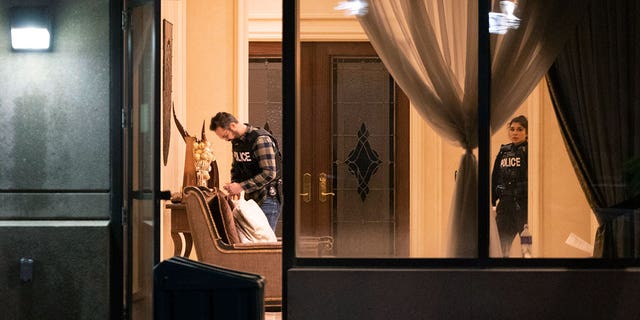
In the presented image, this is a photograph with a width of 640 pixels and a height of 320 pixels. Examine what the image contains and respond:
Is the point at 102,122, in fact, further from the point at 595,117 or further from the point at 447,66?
the point at 595,117

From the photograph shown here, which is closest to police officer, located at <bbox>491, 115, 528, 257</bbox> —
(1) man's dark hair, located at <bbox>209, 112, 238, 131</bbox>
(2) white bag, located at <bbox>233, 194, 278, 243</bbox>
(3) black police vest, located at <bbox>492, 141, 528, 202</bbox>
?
(3) black police vest, located at <bbox>492, 141, 528, 202</bbox>

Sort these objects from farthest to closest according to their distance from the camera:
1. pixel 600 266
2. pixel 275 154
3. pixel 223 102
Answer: pixel 223 102
pixel 275 154
pixel 600 266

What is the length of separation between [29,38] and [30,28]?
0.21 ft

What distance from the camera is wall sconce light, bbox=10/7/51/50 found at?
6508 millimetres

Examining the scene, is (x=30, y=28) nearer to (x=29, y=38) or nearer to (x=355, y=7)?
(x=29, y=38)

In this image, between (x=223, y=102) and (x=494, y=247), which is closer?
(x=494, y=247)

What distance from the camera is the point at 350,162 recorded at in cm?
633

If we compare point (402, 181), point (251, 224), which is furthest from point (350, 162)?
point (251, 224)

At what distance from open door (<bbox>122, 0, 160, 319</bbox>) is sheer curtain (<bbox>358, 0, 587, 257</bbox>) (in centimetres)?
147

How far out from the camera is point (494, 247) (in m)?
6.29

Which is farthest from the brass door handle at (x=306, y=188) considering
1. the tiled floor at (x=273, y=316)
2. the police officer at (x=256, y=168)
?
the police officer at (x=256, y=168)

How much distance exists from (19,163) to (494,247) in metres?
3.14

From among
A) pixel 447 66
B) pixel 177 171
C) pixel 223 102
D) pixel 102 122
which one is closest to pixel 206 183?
pixel 177 171

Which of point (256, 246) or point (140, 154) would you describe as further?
point (256, 246)
